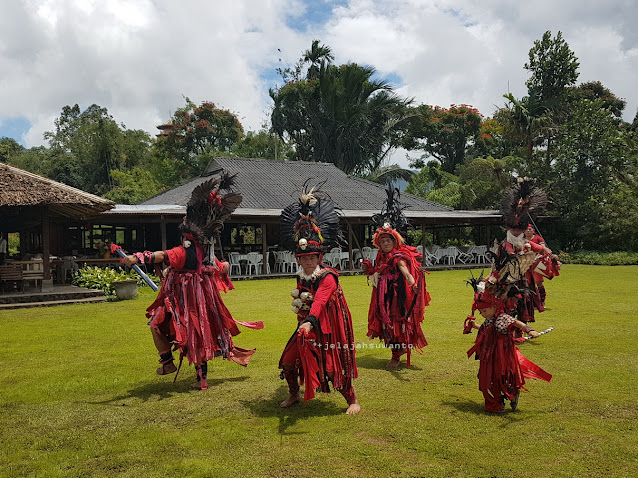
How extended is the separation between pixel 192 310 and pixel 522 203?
4012 mm

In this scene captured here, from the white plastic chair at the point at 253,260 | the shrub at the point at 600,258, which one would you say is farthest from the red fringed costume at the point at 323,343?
the shrub at the point at 600,258

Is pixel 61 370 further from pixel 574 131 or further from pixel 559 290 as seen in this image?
pixel 574 131

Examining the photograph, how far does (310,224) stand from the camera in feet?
14.7

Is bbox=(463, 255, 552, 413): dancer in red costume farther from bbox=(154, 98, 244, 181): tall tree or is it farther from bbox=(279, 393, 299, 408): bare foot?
bbox=(154, 98, 244, 181): tall tree

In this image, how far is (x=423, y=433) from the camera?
12.7 feet

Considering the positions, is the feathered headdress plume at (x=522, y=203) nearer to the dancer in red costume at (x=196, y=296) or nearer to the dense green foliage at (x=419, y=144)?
the dancer in red costume at (x=196, y=296)

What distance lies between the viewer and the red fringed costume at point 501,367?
166 inches

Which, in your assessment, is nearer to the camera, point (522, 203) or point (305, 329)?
point (305, 329)

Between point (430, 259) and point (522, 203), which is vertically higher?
point (522, 203)

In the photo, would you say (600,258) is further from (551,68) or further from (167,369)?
(167,369)

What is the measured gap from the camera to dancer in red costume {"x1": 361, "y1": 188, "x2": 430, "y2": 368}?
5.78 m

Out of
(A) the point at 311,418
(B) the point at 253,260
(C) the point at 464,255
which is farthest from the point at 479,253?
(A) the point at 311,418

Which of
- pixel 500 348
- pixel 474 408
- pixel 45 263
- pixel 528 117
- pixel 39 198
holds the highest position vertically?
pixel 528 117

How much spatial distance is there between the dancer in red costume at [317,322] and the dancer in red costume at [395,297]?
1.39 m
